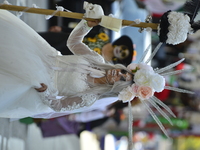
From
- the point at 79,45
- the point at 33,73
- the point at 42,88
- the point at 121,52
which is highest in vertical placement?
the point at 121,52

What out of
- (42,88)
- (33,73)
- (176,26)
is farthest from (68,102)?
(176,26)

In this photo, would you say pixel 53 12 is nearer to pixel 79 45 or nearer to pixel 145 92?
pixel 79 45

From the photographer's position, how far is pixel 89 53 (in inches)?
85.4

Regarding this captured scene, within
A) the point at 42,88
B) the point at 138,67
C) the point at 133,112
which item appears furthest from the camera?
the point at 133,112

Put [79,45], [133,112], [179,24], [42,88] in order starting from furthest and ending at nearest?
[133,112] → [79,45] → [42,88] → [179,24]

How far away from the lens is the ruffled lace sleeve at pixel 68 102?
80.0 inches

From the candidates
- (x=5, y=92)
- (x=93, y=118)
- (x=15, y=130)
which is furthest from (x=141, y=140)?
(x=5, y=92)

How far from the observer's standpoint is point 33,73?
190cm

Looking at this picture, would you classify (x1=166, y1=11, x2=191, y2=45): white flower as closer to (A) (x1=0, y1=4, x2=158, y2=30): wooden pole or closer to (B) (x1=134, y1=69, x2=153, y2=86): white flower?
(A) (x1=0, y1=4, x2=158, y2=30): wooden pole

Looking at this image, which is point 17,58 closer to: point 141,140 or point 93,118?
point 93,118

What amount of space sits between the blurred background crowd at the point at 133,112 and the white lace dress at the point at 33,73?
1174 millimetres

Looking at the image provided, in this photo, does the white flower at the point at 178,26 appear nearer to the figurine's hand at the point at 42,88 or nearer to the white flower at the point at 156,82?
the white flower at the point at 156,82

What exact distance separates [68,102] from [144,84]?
59 centimetres

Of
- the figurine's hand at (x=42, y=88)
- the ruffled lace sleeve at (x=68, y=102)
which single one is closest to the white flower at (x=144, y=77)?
→ the ruffled lace sleeve at (x=68, y=102)
